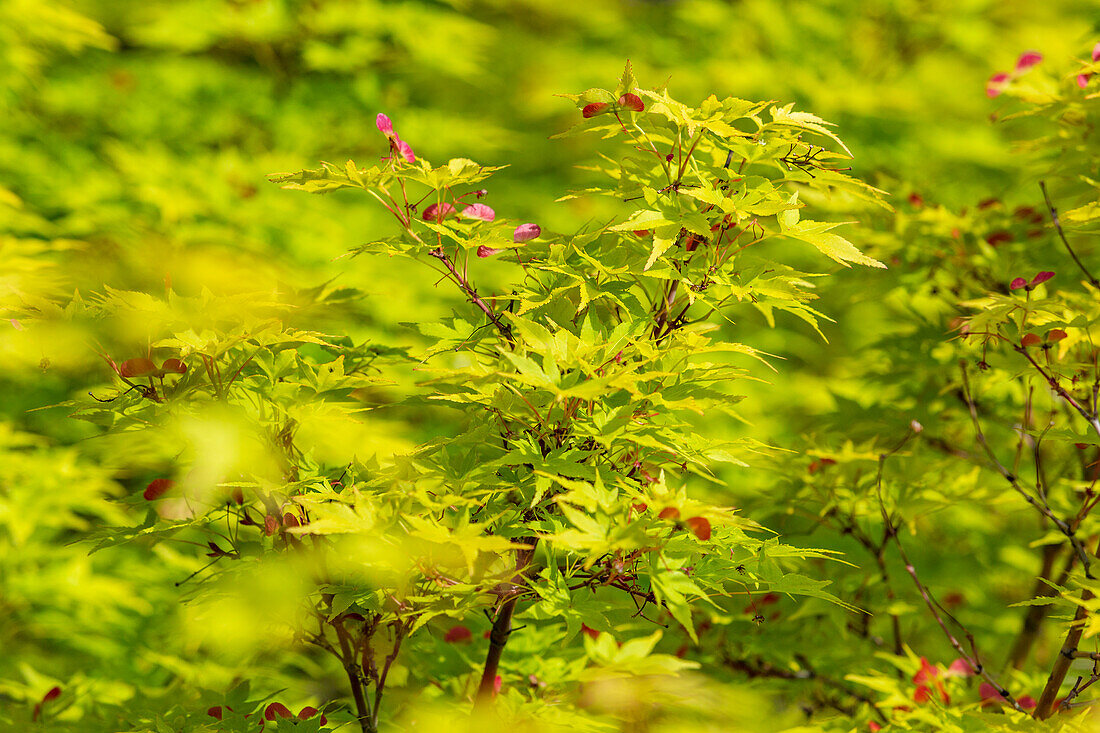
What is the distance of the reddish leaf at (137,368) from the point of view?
103 centimetres

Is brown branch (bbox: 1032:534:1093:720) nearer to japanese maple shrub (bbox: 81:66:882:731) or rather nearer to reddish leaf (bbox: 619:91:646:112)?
japanese maple shrub (bbox: 81:66:882:731)

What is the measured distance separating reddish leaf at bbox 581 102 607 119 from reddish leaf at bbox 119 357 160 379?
0.65 metres

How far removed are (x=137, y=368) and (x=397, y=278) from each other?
1691 millimetres

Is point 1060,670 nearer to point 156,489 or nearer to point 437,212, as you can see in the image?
point 437,212

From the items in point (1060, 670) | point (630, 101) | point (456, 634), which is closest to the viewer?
point (630, 101)

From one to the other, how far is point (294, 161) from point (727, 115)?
6.96 ft

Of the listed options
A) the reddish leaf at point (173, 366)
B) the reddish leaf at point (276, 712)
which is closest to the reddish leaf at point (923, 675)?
the reddish leaf at point (276, 712)

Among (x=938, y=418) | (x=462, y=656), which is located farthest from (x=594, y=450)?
(x=938, y=418)

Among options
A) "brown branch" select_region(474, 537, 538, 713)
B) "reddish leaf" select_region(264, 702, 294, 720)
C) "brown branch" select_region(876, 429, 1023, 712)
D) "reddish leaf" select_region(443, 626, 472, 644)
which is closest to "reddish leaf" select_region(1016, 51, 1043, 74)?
"brown branch" select_region(876, 429, 1023, 712)

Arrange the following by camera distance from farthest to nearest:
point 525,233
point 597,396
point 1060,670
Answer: point 1060,670
point 525,233
point 597,396

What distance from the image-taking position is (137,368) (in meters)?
1.04

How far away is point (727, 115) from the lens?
0.99 meters

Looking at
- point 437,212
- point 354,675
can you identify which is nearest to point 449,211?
point 437,212

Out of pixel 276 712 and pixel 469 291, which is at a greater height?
pixel 469 291
